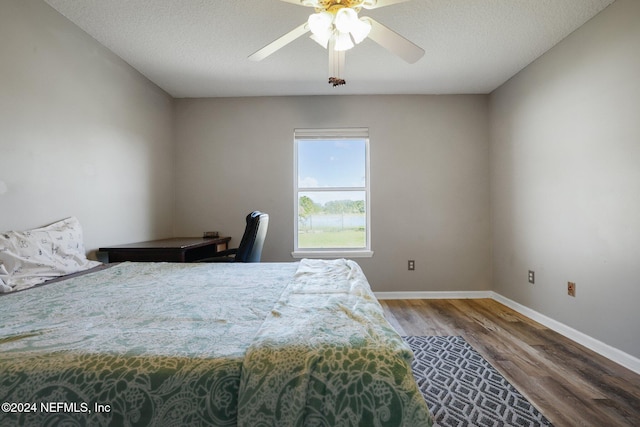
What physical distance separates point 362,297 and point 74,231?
1.95m

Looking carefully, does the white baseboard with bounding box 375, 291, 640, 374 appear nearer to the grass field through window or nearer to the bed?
the grass field through window

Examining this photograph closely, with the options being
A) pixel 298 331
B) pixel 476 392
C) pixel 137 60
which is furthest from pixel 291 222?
pixel 298 331

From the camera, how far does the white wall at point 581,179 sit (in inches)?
73.9

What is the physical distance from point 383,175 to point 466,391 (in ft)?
7.67

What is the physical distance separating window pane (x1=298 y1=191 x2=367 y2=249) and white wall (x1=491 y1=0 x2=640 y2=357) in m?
1.60

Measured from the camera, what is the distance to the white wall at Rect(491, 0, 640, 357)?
1.88 m

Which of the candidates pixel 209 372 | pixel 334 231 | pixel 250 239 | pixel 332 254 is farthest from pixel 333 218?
pixel 209 372

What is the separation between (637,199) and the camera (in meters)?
1.82

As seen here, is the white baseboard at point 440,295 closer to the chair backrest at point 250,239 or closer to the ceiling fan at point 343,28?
the chair backrest at point 250,239

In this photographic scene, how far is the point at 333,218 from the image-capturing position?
3.60 m

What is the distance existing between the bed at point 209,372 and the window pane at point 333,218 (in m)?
2.61

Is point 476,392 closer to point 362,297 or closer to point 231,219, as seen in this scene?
point 362,297

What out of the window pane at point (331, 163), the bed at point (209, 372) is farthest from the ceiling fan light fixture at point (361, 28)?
the window pane at point (331, 163)

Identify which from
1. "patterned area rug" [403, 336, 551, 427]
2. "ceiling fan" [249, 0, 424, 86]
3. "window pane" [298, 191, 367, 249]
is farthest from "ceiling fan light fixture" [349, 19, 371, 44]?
"window pane" [298, 191, 367, 249]
